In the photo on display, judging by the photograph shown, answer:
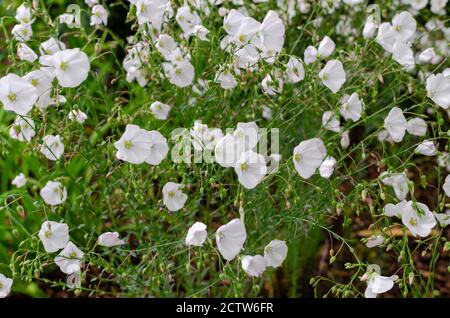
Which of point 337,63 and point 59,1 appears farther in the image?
point 59,1

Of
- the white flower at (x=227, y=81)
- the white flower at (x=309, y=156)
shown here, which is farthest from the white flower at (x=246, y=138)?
the white flower at (x=227, y=81)

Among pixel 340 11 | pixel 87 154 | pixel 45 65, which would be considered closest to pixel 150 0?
pixel 45 65

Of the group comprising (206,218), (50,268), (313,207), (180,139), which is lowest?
(50,268)

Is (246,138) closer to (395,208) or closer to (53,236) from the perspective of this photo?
(395,208)

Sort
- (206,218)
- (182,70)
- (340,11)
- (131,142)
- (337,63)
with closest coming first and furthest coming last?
1. (131,142)
2. (337,63)
3. (182,70)
4. (206,218)
5. (340,11)

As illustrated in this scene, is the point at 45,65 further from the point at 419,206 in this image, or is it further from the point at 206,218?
the point at 419,206

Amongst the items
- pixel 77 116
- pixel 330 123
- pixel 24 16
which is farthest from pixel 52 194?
pixel 330 123
